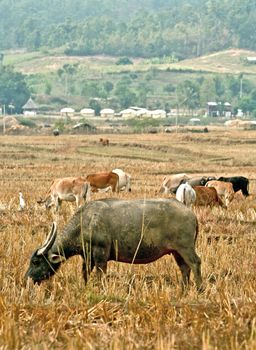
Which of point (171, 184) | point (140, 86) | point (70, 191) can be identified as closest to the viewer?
point (70, 191)

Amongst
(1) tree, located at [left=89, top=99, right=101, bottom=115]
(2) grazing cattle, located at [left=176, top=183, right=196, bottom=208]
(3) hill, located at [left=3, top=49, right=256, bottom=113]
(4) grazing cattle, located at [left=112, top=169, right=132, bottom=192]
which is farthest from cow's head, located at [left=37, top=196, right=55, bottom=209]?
(3) hill, located at [left=3, top=49, right=256, bottom=113]

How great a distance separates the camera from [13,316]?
7305 millimetres

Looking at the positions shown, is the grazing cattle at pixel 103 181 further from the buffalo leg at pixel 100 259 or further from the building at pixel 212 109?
the building at pixel 212 109

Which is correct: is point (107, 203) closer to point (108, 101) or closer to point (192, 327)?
point (192, 327)

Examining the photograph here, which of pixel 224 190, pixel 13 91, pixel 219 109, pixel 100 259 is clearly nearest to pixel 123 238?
pixel 100 259

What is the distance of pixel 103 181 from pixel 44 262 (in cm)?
1490

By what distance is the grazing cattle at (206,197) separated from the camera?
19078mm

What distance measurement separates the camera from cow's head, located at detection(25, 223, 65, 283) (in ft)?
30.4

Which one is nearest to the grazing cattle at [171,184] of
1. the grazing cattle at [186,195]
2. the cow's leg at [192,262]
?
the grazing cattle at [186,195]

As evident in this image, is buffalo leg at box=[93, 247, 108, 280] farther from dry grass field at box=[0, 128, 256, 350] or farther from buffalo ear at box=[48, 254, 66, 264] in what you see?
buffalo ear at box=[48, 254, 66, 264]

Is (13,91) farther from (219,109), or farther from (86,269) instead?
(86,269)

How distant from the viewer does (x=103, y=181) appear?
24234 mm

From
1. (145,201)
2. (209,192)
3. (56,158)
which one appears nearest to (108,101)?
(56,158)

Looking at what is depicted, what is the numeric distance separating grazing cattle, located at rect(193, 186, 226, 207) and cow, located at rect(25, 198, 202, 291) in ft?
31.1
